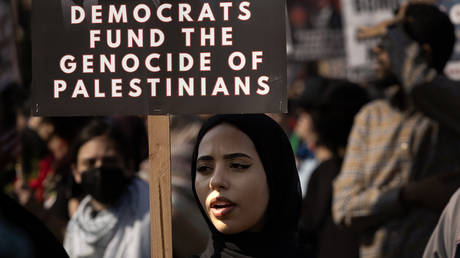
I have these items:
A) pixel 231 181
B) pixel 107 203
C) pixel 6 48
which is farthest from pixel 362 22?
pixel 231 181

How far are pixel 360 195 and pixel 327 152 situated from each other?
1764 mm

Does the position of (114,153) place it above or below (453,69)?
below

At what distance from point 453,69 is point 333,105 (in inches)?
39.0

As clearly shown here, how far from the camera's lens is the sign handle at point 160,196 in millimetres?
3732

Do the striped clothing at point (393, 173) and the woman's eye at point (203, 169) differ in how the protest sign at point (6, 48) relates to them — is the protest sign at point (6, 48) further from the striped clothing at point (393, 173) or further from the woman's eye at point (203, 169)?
the woman's eye at point (203, 169)

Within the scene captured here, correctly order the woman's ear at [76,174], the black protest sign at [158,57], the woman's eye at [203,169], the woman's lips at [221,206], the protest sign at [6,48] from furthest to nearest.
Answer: the protest sign at [6,48] → the woman's ear at [76,174] → the woman's eye at [203,169] → the woman's lips at [221,206] → the black protest sign at [158,57]

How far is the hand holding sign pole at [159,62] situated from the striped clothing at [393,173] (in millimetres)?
1948

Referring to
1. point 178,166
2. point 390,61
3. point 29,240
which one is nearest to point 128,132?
point 178,166

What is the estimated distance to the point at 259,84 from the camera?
3.67 metres

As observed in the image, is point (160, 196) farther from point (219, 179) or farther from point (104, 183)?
point (104, 183)

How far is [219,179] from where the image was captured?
153 inches

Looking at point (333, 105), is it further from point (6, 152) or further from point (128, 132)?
point (6, 152)

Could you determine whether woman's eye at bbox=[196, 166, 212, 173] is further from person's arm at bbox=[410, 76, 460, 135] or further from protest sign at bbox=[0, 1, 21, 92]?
protest sign at bbox=[0, 1, 21, 92]

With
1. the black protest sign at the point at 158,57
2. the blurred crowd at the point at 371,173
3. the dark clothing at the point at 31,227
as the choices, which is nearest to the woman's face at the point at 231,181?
the black protest sign at the point at 158,57
